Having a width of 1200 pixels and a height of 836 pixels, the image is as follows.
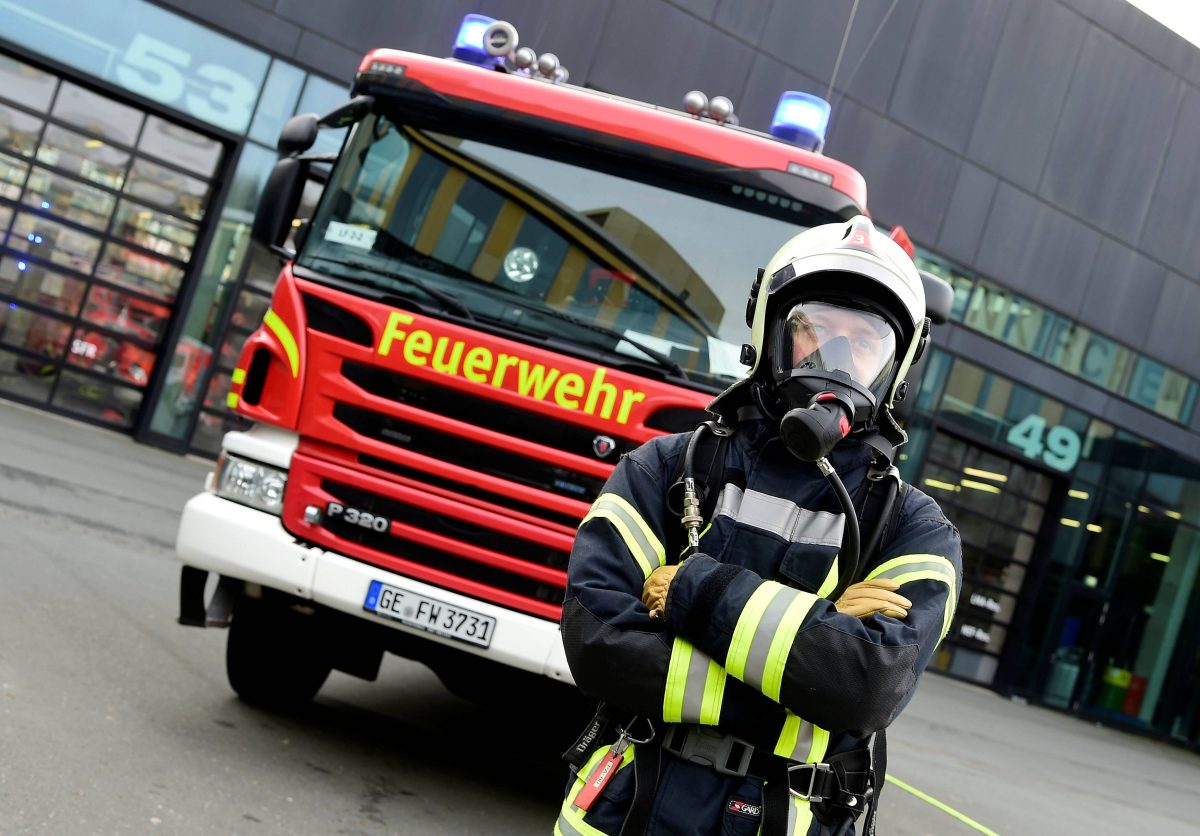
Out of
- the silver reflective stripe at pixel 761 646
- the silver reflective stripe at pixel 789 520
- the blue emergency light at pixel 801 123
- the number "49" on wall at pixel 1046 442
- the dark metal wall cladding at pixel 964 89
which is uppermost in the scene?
the dark metal wall cladding at pixel 964 89

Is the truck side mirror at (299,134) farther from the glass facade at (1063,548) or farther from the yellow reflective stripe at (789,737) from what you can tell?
the glass facade at (1063,548)

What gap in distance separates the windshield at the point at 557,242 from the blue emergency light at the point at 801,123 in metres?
1.26

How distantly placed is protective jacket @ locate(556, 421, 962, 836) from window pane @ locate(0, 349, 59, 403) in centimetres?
1466

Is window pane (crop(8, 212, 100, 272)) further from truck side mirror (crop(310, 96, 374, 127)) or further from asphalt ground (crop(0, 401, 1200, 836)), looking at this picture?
truck side mirror (crop(310, 96, 374, 127))

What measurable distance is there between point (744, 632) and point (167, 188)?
15.2 meters

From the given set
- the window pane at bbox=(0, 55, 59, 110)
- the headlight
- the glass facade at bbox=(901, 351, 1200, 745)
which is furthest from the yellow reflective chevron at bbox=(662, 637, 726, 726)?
the glass facade at bbox=(901, 351, 1200, 745)

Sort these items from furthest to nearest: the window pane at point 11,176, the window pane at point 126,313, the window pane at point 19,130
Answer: the window pane at point 126,313 → the window pane at point 11,176 → the window pane at point 19,130

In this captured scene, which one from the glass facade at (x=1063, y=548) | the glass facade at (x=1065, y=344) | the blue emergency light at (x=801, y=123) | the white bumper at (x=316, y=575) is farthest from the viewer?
the glass facade at (x=1063, y=548)

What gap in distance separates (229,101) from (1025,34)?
12090mm

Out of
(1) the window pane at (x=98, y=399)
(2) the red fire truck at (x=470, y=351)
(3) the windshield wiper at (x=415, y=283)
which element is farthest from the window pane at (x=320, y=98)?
(3) the windshield wiper at (x=415, y=283)

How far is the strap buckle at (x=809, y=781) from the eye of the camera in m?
2.29

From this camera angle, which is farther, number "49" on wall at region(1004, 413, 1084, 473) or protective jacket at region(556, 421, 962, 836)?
number "49" on wall at region(1004, 413, 1084, 473)

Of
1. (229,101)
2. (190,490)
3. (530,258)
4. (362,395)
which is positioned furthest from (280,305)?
(229,101)

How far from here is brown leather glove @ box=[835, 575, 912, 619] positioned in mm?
2336
